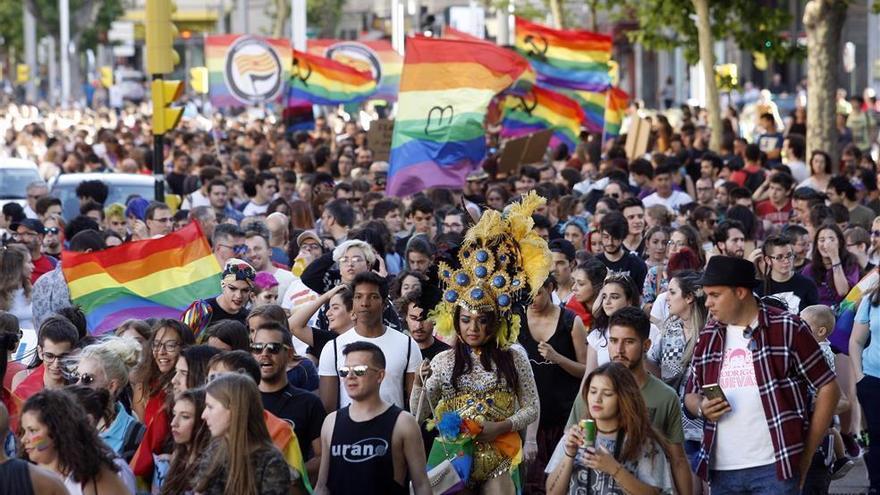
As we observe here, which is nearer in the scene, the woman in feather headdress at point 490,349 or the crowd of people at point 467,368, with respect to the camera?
the crowd of people at point 467,368

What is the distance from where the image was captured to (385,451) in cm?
804

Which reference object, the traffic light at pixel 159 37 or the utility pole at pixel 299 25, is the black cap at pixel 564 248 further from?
the utility pole at pixel 299 25

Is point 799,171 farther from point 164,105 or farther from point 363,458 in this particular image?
point 363,458

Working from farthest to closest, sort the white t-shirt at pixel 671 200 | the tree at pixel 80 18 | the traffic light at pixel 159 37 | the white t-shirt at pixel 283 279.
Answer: the tree at pixel 80 18 → the white t-shirt at pixel 671 200 → the traffic light at pixel 159 37 → the white t-shirt at pixel 283 279

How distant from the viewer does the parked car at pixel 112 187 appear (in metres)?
20.2

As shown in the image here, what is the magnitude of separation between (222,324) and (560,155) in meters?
15.1

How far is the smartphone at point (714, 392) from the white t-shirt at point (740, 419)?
64mm

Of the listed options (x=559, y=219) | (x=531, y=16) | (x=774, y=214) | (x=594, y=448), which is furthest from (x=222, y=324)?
(x=531, y=16)

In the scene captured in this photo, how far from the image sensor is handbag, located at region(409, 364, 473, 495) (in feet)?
28.2

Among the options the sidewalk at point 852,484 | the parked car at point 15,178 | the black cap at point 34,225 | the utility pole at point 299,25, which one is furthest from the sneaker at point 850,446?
the utility pole at point 299,25

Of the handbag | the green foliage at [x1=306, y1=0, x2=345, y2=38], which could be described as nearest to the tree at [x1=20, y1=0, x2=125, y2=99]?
the green foliage at [x1=306, y1=0, x2=345, y2=38]

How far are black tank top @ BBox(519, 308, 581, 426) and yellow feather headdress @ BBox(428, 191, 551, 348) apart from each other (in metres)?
1.13

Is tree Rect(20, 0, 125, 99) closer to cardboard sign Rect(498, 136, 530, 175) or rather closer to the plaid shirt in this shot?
cardboard sign Rect(498, 136, 530, 175)

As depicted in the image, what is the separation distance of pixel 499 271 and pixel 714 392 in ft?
4.63
